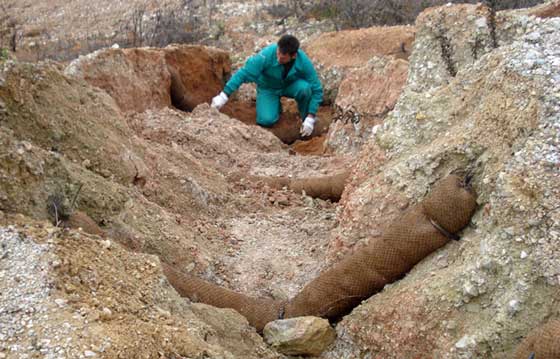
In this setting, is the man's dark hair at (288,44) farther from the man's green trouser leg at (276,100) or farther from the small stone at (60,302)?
the small stone at (60,302)

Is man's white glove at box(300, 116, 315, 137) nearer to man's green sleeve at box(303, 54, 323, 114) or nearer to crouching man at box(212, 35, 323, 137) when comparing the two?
crouching man at box(212, 35, 323, 137)

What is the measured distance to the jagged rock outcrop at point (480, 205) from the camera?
315 centimetres

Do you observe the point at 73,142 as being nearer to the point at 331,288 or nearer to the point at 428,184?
the point at 331,288

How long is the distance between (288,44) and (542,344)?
579 centimetres

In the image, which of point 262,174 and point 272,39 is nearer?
point 262,174

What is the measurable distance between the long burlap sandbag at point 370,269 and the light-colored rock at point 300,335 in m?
0.17

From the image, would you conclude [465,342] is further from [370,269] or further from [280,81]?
[280,81]

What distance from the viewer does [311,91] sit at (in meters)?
8.86

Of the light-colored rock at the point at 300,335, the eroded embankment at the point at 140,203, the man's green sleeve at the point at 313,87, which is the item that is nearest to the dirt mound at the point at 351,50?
the man's green sleeve at the point at 313,87

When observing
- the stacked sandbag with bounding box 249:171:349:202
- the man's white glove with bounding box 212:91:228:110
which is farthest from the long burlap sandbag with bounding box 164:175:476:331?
the man's white glove with bounding box 212:91:228:110

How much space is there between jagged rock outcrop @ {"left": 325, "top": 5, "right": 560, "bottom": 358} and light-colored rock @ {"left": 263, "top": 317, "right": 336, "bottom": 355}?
4.0 inches

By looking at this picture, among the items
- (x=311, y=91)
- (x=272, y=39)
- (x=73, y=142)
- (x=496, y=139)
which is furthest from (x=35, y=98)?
(x=272, y=39)

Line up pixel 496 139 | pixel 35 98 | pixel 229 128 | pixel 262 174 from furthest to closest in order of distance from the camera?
pixel 229 128
pixel 262 174
pixel 35 98
pixel 496 139

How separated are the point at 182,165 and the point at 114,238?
169cm
